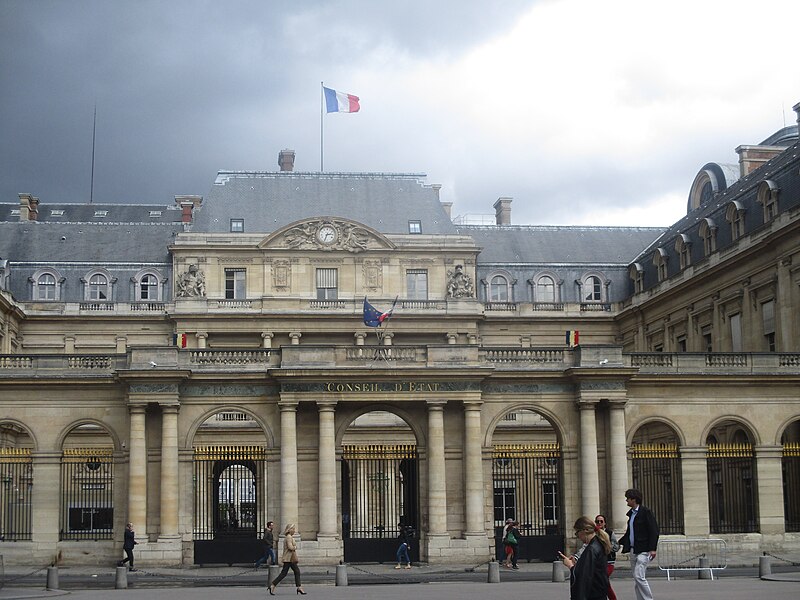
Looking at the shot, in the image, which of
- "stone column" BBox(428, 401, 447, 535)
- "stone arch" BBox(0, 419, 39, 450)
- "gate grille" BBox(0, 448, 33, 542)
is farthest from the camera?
"stone arch" BBox(0, 419, 39, 450)

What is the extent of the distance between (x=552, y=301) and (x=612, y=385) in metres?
26.8

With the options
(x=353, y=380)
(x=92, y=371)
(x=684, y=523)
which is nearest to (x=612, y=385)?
(x=684, y=523)

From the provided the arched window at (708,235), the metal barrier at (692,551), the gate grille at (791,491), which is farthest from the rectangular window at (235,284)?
the metal barrier at (692,551)

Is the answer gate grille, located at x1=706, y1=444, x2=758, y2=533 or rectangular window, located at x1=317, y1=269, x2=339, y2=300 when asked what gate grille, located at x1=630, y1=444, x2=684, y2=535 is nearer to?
gate grille, located at x1=706, y1=444, x2=758, y2=533

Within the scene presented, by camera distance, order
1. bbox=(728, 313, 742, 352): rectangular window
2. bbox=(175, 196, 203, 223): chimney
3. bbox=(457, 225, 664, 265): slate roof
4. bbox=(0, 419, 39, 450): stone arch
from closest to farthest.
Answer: bbox=(0, 419, 39, 450): stone arch, bbox=(728, 313, 742, 352): rectangular window, bbox=(457, 225, 664, 265): slate roof, bbox=(175, 196, 203, 223): chimney

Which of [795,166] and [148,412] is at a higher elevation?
[795,166]

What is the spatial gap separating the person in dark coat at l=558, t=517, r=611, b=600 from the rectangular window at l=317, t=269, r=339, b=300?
4810cm

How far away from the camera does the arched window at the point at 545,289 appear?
2623 inches

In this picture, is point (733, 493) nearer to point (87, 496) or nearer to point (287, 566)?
point (287, 566)

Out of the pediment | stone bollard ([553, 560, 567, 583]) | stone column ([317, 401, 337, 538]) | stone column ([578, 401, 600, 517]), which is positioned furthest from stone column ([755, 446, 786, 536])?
the pediment

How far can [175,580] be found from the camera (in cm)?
3241

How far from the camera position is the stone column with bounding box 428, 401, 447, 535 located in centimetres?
3753

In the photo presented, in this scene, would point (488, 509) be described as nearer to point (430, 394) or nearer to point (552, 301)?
point (430, 394)

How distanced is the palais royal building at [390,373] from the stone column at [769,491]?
73 millimetres
